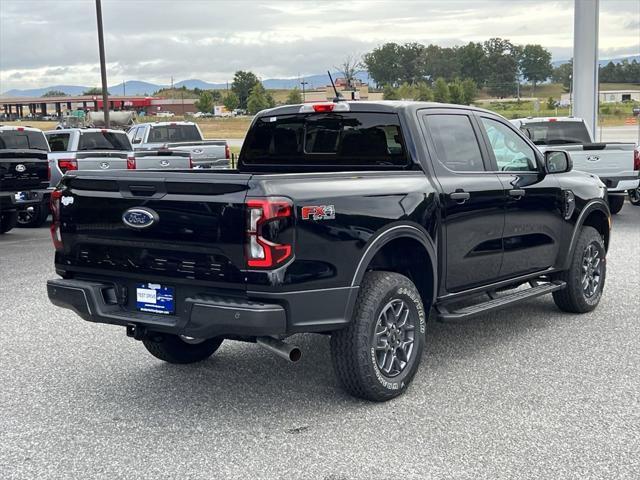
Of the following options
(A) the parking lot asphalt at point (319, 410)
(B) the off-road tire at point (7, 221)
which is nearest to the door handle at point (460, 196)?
(A) the parking lot asphalt at point (319, 410)

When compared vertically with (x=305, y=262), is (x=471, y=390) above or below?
below

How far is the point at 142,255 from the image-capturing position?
201 inches

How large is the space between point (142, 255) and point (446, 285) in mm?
2247

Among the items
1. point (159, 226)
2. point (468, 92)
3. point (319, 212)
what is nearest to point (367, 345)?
point (319, 212)

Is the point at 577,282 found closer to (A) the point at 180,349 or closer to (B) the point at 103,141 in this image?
(A) the point at 180,349

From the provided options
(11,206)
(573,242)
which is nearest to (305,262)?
(573,242)

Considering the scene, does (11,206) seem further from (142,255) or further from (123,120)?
(123,120)

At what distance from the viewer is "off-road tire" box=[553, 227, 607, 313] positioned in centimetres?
768

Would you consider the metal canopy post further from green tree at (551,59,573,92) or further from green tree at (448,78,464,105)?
green tree at (551,59,573,92)

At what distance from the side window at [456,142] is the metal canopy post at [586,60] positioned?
14913mm

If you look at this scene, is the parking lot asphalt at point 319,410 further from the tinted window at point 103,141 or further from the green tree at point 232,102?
the green tree at point 232,102

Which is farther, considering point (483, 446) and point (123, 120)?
point (123, 120)

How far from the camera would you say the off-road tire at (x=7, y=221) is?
15.1 meters

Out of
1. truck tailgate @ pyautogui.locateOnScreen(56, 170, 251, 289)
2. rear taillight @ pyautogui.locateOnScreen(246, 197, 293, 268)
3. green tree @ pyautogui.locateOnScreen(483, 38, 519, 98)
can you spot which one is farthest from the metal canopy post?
green tree @ pyautogui.locateOnScreen(483, 38, 519, 98)
